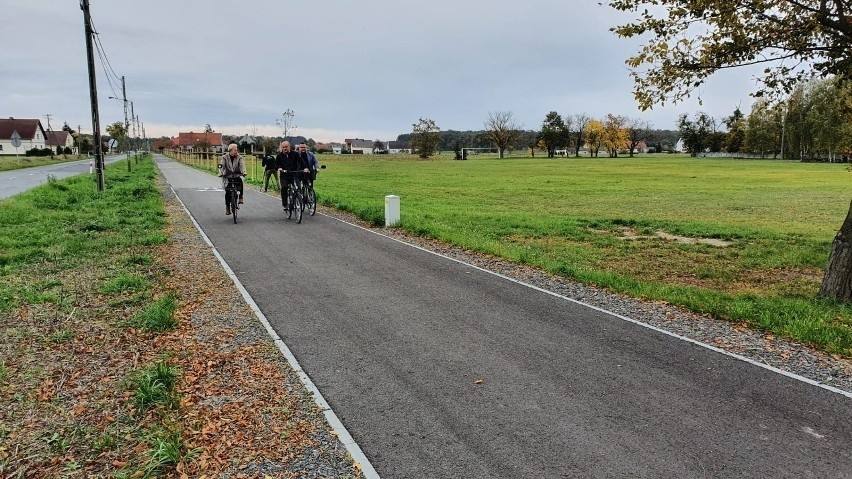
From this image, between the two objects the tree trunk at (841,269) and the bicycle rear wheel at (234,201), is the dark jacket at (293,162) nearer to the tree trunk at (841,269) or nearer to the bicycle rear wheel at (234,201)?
the bicycle rear wheel at (234,201)

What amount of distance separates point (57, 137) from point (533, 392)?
6178 inches

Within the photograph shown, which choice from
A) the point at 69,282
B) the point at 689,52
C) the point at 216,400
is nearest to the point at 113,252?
the point at 69,282

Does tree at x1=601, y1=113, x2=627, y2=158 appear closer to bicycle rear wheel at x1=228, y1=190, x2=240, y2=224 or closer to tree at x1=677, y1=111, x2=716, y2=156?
tree at x1=677, y1=111, x2=716, y2=156

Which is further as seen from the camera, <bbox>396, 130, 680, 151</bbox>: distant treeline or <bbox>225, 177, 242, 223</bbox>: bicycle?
<bbox>396, 130, 680, 151</bbox>: distant treeline

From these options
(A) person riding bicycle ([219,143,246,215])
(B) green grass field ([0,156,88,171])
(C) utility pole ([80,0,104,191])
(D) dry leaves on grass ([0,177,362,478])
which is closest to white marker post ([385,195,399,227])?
(A) person riding bicycle ([219,143,246,215])

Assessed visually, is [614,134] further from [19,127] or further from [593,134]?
[19,127]

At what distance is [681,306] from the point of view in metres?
7.57

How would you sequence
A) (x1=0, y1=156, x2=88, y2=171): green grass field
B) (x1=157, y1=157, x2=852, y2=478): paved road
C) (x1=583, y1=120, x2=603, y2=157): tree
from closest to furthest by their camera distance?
(x1=157, y1=157, x2=852, y2=478): paved road → (x1=0, y1=156, x2=88, y2=171): green grass field → (x1=583, y1=120, x2=603, y2=157): tree

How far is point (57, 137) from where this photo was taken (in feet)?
434

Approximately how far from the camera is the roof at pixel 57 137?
122 metres

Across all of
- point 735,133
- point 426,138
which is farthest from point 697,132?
point 426,138

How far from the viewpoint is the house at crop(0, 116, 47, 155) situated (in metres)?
98.5

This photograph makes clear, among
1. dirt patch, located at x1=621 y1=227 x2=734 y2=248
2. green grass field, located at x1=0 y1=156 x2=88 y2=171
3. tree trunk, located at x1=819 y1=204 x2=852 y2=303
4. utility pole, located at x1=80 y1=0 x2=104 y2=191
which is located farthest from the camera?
green grass field, located at x1=0 y1=156 x2=88 y2=171

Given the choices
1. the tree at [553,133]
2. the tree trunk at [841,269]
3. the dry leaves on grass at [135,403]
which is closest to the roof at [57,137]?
the tree at [553,133]
